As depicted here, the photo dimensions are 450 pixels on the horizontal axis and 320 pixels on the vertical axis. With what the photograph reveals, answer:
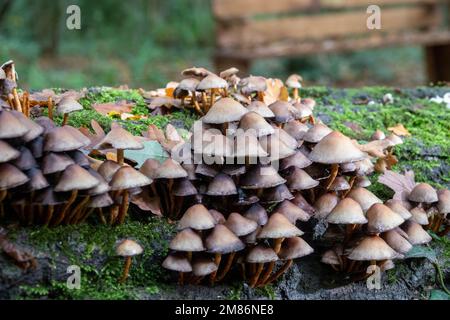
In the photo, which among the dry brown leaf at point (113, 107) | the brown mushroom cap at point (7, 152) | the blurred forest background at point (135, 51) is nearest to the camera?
the brown mushroom cap at point (7, 152)

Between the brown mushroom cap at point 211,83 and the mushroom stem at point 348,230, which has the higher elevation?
the brown mushroom cap at point 211,83

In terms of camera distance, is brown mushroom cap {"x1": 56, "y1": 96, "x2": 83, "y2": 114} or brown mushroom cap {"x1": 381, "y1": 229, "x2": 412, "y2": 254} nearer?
brown mushroom cap {"x1": 381, "y1": 229, "x2": 412, "y2": 254}

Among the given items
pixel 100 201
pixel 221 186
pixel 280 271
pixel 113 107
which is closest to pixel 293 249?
pixel 280 271

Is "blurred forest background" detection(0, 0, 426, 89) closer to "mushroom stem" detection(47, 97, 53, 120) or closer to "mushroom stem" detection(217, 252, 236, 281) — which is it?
"mushroom stem" detection(47, 97, 53, 120)

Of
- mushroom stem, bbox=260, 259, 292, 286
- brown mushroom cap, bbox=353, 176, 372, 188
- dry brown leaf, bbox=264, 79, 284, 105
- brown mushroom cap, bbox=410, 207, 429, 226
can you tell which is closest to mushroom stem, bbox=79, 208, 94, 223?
mushroom stem, bbox=260, 259, 292, 286

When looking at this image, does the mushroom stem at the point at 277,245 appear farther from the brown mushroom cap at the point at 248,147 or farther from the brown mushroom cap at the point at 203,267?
the brown mushroom cap at the point at 248,147

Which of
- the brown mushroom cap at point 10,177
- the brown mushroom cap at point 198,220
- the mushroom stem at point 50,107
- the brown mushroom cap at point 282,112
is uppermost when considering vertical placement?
the mushroom stem at point 50,107

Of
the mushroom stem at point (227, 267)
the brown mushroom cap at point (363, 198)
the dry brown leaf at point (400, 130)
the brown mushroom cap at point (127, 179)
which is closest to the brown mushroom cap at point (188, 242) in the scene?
the mushroom stem at point (227, 267)
